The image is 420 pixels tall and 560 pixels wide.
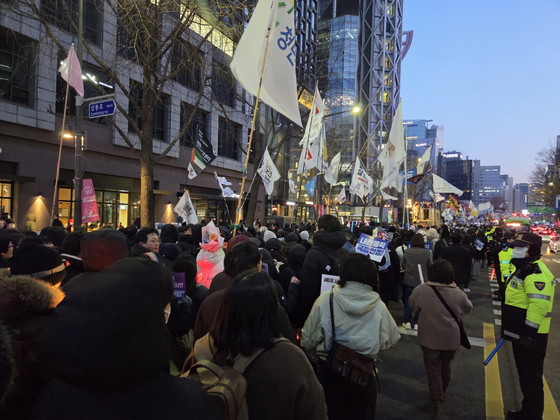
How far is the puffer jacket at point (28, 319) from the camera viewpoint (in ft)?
5.34

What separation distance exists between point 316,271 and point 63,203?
1831 centimetres

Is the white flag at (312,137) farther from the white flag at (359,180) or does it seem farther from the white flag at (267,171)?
the white flag at (359,180)

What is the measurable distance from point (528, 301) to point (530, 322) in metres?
0.23

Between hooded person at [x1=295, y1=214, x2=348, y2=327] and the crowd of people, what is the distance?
0.01 meters

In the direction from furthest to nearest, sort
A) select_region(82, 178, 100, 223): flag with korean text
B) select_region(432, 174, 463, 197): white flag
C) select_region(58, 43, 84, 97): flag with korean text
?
1. select_region(432, 174, 463, 197): white flag
2. select_region(82, 178, 100, 223): flag with korean text
3. select_region(58, 43, 84, 97): flag with korean text

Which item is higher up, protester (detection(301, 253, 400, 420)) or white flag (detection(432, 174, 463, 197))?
white flag (detection(432, 174, 463, 197))

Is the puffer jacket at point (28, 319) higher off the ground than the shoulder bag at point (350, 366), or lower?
higher

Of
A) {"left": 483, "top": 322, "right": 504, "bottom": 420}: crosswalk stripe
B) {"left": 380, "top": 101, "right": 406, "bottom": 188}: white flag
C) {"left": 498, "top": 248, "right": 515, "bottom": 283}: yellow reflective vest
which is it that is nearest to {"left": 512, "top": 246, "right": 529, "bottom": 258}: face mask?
{"left": 483, "top": 322, "right": 504, "bottom": 420}: crosswalk stripe

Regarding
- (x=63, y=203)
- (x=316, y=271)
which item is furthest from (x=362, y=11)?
(x=316, y=271)

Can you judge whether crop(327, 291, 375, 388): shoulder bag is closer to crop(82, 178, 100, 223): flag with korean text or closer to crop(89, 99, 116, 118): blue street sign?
crop(89, 99, 116, 118): blue street sign

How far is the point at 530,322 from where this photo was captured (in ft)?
12.9

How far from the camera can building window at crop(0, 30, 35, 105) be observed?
50.8ft

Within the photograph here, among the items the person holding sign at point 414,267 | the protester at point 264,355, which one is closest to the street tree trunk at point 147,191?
the person holding sign at point 414,267

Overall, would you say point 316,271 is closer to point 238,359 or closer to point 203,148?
point 238,359
